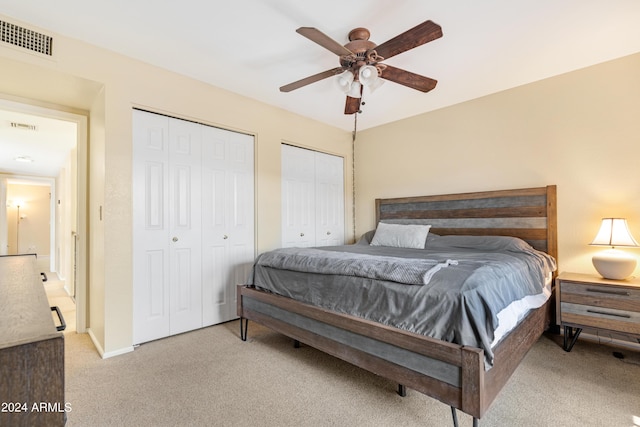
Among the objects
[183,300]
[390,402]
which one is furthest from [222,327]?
[390,402]

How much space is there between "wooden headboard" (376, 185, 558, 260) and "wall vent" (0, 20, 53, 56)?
385cm

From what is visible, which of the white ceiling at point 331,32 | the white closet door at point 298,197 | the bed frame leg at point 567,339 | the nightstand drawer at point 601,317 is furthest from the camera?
the white closet door at point 298,197

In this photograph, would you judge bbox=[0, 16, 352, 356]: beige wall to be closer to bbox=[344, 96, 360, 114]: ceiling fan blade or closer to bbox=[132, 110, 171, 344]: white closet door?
bbox=[132, 110, 171, 344]: white closet door

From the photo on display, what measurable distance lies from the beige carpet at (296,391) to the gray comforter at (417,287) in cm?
53

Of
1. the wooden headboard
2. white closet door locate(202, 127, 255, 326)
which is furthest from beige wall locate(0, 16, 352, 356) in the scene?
the wooden headboard

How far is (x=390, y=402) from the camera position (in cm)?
182

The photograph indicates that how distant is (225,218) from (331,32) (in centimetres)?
207

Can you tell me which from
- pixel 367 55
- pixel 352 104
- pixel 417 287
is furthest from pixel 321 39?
A: pixel 417 287

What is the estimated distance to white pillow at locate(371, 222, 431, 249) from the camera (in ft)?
11.1

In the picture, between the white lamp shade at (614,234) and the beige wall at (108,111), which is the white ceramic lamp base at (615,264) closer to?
the white lamp shade at (614,234)

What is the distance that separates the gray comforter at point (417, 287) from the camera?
1461mm

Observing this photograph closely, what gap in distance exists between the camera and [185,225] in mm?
2959

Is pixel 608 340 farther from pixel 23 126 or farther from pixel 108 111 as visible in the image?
pixel 23 126

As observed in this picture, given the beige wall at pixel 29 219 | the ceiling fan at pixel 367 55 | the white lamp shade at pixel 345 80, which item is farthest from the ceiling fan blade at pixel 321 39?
the beige wall at pixel 29 219
